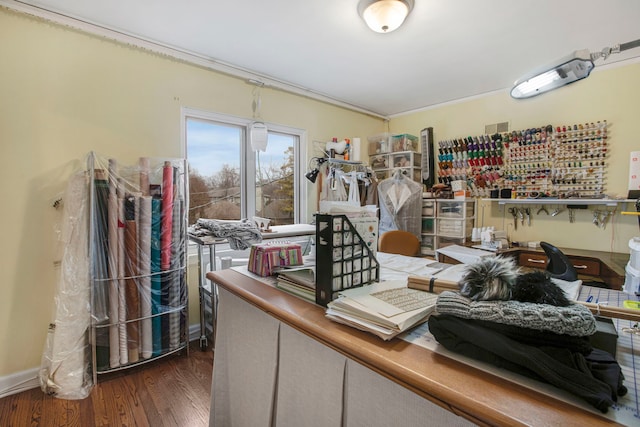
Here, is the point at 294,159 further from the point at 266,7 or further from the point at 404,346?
the point at 404,346

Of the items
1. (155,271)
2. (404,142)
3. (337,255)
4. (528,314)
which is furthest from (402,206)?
(528,314)

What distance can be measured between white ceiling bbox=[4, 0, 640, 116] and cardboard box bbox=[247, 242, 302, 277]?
1.58 meters

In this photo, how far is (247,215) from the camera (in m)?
3.08

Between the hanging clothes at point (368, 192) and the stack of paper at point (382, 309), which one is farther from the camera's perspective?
the hanging clothes at point (368, 192)

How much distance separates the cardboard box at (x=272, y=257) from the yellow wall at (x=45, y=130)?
1665mm

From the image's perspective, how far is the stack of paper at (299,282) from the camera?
3.35 ft

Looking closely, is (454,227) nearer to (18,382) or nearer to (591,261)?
(591,261)

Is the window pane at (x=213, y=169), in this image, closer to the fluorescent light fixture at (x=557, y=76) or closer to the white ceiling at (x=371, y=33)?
the white ceiling at (x=371, y=33)

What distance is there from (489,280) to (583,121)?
3.16 meters

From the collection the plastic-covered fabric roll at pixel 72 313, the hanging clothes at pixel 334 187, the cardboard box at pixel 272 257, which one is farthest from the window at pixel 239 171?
the cardboard box at pixel 272 257

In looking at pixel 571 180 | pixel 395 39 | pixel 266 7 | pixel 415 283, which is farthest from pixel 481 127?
pixel 415 283

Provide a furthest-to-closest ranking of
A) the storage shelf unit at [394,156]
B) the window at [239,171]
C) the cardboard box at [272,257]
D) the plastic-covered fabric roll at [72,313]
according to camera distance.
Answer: the storage shelf unit at [394,156], the window at [239,171], the plastic-covered fabric roll at [72,313], the cardboard box at [272,257]

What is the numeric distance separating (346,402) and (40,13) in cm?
287

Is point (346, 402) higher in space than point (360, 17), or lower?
lower
